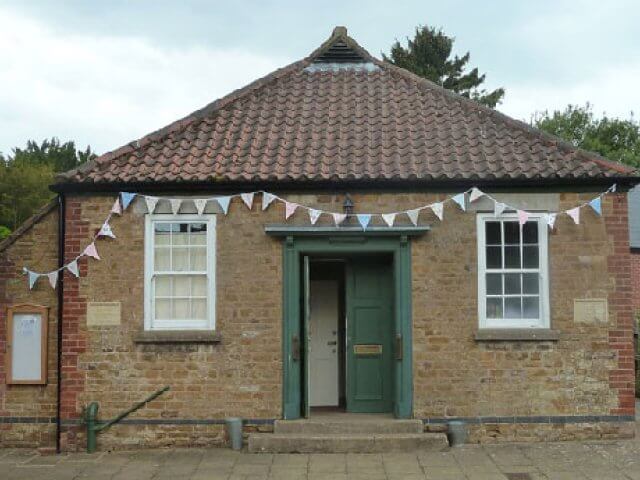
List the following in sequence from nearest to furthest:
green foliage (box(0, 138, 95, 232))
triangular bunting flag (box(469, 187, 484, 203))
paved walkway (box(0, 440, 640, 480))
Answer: paved walkway (box(0, 440, 640, 480)) < triangular bunting flag (box(469, 187, 484, 203)) < green foliage (box(0, 138, 95, 232))

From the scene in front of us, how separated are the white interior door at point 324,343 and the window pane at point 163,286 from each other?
2515 millimetres

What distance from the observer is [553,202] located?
10359 millimetres

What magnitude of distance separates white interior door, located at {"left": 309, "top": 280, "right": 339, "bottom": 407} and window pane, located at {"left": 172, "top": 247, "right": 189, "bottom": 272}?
240 centimetres

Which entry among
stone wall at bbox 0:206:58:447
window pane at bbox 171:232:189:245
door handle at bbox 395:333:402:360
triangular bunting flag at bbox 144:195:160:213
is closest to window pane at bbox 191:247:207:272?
window pane at bbox 171:232:189:245

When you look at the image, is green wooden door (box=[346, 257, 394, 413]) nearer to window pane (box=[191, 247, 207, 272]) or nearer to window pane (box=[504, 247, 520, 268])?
window pane (box=[504, 247, 520, 268])

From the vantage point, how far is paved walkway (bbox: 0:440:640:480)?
8.55 metres

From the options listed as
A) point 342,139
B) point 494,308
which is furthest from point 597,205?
point 342,139

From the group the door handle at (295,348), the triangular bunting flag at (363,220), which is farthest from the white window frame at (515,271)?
the door handle at (295,348)

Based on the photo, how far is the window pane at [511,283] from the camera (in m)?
10.4

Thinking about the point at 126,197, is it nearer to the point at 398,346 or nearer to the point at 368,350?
the point at 368,350

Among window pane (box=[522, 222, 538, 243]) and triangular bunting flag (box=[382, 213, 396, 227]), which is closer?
triangular bunting flag (box=[382, 213, 396, 227])

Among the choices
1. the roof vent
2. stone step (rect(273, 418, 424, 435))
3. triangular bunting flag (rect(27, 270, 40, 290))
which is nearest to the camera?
stone step (rect(273, 418, 424, 435))

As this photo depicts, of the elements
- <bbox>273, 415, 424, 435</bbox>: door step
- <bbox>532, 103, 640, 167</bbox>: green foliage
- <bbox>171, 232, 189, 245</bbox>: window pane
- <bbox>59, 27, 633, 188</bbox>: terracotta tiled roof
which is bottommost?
<bbox>273, 415, 424, 435</bbox>: door step

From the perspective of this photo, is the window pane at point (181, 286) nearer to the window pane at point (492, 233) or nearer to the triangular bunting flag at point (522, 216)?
the window pane at point (492, 233)
